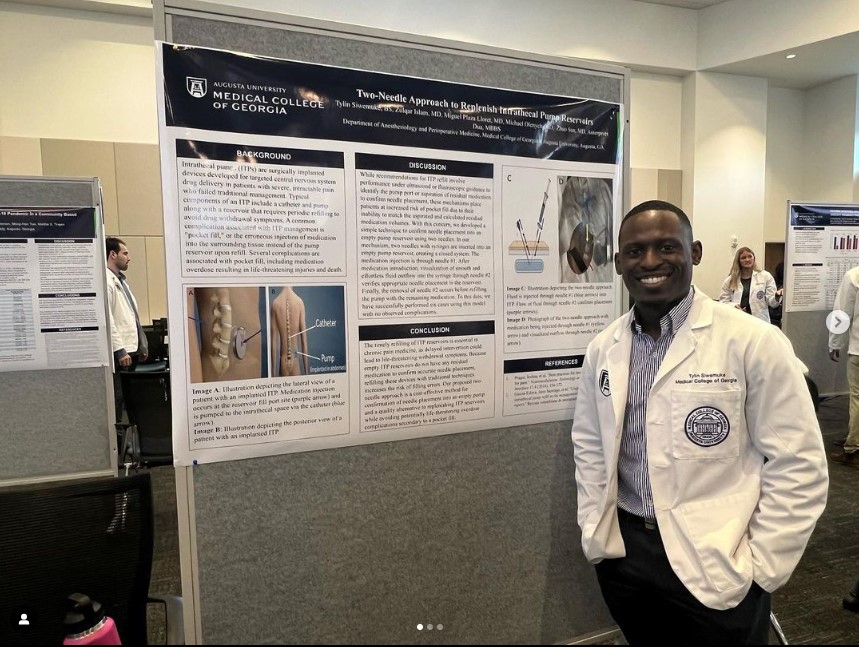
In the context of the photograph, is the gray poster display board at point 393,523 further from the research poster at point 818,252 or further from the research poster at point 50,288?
the research poster at point 818,252

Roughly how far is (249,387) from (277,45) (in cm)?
82

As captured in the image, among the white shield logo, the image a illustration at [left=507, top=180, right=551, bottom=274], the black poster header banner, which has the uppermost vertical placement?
the black poster header banner

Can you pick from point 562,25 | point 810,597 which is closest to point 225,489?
point 810,597

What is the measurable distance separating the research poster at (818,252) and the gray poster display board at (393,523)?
3.86 metres

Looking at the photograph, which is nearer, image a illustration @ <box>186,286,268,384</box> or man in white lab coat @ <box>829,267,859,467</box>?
image a illustration @ <box>186,286,268,384</box>

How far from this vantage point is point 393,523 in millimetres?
1542

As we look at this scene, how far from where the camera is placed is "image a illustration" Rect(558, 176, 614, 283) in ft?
5.58

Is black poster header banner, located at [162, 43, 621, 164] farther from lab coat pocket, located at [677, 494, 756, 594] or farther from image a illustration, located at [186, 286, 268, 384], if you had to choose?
lab coat pocket, located at [677, 494, 756, 594]

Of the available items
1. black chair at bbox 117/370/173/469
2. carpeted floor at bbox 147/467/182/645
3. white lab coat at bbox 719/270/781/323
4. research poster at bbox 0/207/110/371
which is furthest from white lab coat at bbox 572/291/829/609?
white lab coat at bbox 719/270/781/323

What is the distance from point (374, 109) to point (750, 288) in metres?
5.48

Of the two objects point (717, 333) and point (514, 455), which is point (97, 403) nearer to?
point (514, 455)

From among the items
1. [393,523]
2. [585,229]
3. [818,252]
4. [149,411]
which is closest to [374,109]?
[585,229]

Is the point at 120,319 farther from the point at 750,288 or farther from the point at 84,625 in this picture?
the point at 750,288

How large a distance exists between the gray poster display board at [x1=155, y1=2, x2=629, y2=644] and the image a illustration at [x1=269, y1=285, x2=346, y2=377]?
0.24 meters
